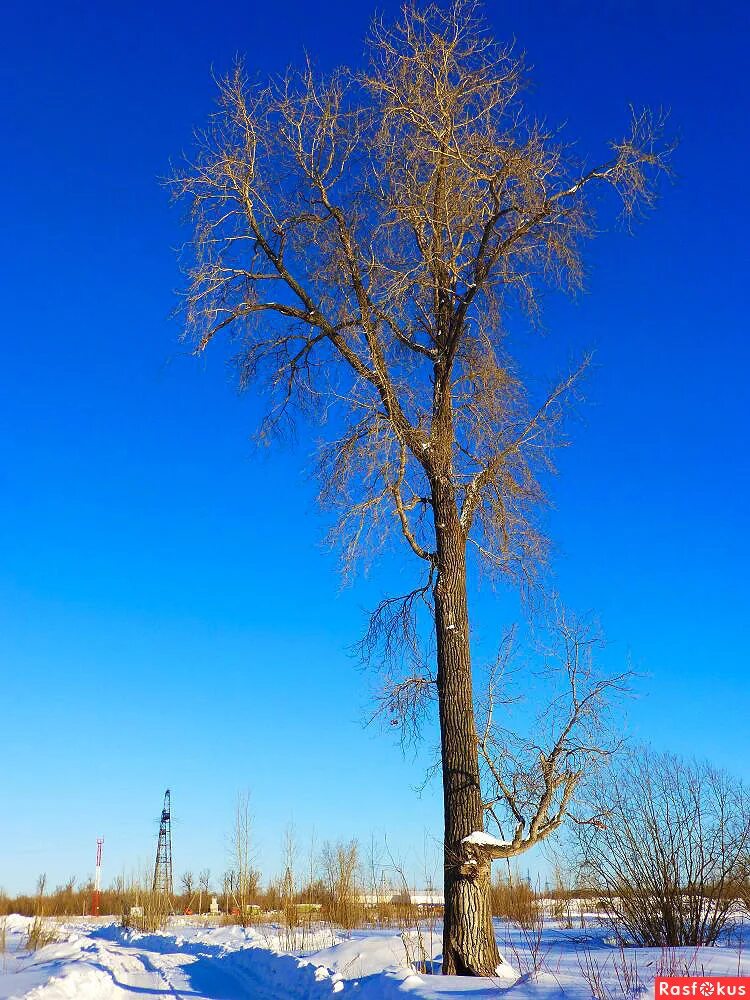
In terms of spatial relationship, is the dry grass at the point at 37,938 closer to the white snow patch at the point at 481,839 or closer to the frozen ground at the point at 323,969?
the frozen ground at the point at 323,969

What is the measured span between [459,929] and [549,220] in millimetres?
8057

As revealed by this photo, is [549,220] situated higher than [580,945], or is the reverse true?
[549,220]

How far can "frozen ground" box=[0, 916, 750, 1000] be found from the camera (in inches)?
244

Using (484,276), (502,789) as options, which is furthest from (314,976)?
(484,276)

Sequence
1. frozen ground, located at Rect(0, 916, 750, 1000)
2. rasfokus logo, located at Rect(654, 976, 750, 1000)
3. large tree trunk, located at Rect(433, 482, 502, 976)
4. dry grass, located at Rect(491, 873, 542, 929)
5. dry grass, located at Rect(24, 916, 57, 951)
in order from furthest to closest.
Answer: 1. dry grass, located at Rect(24, 916, 57, 951)
2. dry grass, located at Rect(491, 873, 542, 929)
3. large tree trunk, located at Rect(433, 482, 502, 976)
4. frozen ground, located at Rect(0, 916, 750, 1000)
5. rasfokus logo, located at Rect(654, 976, 750, 1000)

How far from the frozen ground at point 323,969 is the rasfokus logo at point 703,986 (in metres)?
0.13

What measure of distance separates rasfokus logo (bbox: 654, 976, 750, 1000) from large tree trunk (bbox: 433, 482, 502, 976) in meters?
2.59

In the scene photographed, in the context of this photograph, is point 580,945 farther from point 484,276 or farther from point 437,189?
point 437,189

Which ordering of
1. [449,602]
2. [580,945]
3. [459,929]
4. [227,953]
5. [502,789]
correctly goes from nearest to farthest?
1. [459,929]
2. [502,789]
3. [449,602]
4. [580,945]
5. [227,953]

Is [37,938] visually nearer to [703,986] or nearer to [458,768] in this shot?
[458,768]

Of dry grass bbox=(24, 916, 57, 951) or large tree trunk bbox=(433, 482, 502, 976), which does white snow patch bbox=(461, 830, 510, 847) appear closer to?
large tree trunk bbox=(433, 482, 502, 976)

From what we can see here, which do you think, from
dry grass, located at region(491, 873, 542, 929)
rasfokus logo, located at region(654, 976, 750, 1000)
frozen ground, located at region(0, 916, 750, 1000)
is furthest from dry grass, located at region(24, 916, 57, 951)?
rasfokus logo, located at region(654, 976, 750, 1000)

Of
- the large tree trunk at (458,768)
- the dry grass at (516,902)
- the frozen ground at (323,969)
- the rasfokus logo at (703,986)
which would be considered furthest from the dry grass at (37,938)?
the rasfokus logo at (703,986)

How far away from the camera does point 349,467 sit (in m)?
10.4
